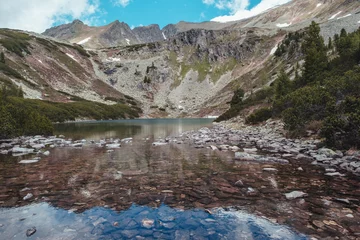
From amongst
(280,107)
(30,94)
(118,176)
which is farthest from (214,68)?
(118,176)

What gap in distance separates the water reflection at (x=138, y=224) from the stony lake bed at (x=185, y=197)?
0.02m

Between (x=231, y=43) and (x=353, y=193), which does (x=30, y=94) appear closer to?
(x=353, y=193)

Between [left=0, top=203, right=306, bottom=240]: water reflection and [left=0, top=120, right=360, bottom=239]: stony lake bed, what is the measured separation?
2 cm

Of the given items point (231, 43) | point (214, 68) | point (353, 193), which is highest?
point (231, 43)

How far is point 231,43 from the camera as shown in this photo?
591 ft

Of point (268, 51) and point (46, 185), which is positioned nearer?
point (46, 185)

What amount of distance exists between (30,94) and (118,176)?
100m

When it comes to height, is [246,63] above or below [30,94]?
above

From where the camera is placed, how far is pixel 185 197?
811 centimetres

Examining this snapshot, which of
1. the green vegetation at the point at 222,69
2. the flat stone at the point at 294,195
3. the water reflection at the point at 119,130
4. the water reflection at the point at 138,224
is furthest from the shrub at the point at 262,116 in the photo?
the green vegetation at the point at 222,69

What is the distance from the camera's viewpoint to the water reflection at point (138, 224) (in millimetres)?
5508

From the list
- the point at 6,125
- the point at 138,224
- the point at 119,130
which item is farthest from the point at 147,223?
the point at 119,130

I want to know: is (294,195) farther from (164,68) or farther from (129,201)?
(164,68)

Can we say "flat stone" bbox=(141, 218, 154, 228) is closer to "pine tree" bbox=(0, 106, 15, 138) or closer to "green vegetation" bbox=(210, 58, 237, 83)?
"pine tree" bbox=(0, 106, 15, 138)
